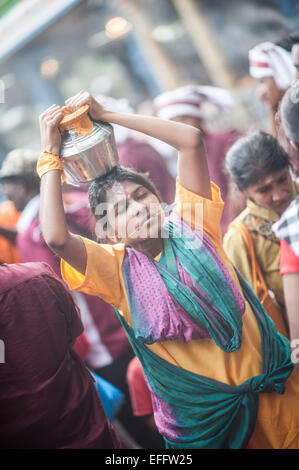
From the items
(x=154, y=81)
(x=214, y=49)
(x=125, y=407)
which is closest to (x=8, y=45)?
(x=154, y=81)

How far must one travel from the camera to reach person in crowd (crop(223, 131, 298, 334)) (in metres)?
1.53

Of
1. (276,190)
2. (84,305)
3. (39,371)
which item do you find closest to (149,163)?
(276,190)

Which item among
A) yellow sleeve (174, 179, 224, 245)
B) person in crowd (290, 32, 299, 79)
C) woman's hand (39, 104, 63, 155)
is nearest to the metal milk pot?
woman's hand (39, 104, 63, 155)

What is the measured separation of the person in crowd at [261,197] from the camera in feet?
5.02

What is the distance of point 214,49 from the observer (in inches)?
78.6

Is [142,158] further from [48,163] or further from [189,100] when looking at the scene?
[48,163]

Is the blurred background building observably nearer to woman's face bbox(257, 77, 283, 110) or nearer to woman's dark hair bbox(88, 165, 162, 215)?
woman's face bbox(257, 77, 283, 110)

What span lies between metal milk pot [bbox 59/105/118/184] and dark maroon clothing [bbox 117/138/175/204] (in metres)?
0.16

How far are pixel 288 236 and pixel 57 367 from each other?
901mm

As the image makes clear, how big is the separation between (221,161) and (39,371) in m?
1.05

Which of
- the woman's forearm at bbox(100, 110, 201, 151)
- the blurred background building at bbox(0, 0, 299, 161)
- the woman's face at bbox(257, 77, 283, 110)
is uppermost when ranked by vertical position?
the blurred background building at bbox(0, 0, 299, 161)

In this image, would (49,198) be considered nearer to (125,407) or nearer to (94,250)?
(94,250)

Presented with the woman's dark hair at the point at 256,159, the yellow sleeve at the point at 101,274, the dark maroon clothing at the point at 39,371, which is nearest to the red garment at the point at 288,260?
the woman's dark hair at the point at 256,159

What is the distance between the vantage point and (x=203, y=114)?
1.89m
